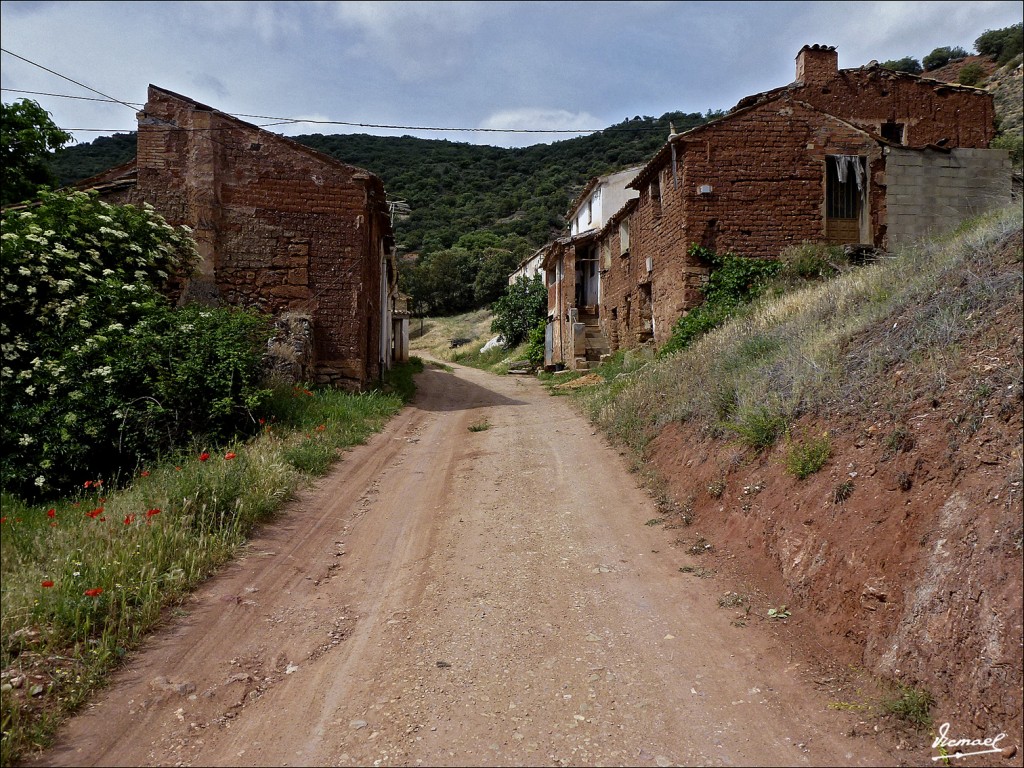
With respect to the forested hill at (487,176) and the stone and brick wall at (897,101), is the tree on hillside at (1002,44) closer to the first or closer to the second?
the forested hill at (487,176)

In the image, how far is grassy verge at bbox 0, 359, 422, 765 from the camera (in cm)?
341

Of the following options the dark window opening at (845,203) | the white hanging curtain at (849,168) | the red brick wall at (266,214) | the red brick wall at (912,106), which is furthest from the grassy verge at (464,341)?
the red brick wall at (912,106)

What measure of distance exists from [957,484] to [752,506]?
71.9 inches

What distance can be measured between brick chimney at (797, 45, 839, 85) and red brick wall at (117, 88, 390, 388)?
11855 mm

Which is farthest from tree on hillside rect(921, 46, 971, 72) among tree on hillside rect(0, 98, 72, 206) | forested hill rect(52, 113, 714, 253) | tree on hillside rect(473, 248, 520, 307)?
tree on hillside rect(0, 98, 72, 206)

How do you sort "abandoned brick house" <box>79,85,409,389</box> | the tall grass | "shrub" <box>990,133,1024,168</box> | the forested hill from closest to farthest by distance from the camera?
the tall grass
"abandoned brick house" <box>79,85,409,389</box>
"shrub" <box>990,133,1024,168</box>
the forested hill

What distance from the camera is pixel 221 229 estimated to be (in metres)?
13.2

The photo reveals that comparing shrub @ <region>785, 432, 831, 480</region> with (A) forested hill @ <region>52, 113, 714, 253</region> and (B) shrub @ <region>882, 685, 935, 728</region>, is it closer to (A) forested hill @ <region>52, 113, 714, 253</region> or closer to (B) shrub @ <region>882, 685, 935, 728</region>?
(B) shrub @ <region>882, 685, 935, 728</region>

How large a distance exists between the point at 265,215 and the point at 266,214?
3 cm

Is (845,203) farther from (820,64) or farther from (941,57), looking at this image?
(941,57)

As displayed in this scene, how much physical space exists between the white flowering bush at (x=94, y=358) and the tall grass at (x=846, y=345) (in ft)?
20.4

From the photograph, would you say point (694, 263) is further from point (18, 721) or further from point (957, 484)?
point (18, 721)

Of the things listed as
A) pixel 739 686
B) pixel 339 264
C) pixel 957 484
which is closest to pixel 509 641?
pixel 739 686

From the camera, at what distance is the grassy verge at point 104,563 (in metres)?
3.41
